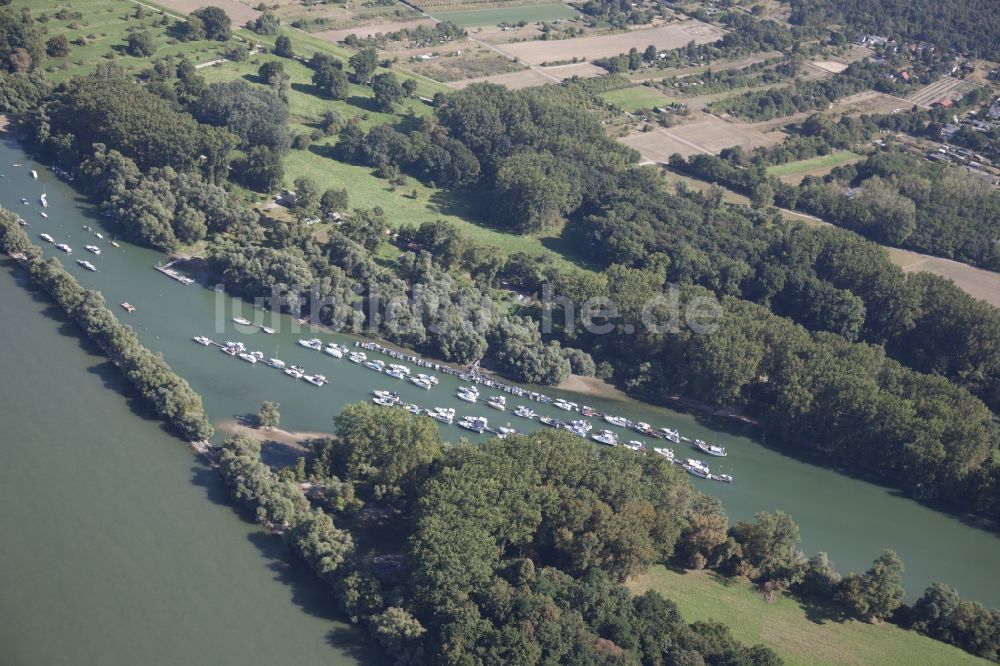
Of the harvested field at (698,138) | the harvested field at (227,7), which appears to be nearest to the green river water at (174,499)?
the harvested field at (227,7)

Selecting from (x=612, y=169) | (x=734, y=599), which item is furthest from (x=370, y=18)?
(x=734, y=599)

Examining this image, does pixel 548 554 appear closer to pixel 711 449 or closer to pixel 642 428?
pixel 642 428

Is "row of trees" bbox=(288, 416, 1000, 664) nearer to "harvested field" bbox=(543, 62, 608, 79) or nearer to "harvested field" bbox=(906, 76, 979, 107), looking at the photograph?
"harvested field" bbox=(543, 62, 608, 79)

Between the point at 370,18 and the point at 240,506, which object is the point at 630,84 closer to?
the point at 370,18

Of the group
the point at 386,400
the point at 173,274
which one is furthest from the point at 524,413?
the point at 173,274

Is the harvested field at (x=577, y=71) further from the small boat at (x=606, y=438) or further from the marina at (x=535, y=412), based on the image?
the small boat at (x=606, y=438)

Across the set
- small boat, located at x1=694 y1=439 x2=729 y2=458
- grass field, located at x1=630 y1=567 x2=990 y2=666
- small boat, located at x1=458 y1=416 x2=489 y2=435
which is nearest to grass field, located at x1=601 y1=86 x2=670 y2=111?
small boat, located at x1=694 y1=439 x2=729 y2=458
